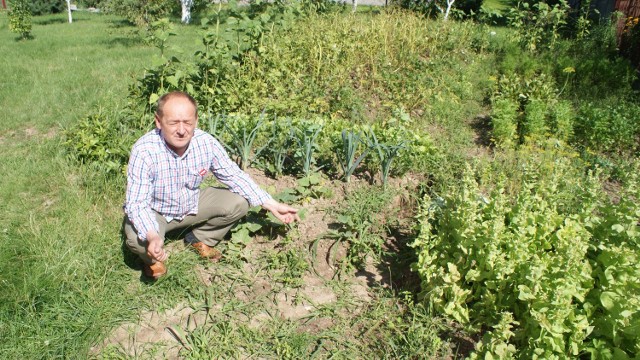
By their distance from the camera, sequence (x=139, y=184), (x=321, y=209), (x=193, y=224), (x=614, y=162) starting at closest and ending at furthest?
(x=139, y=184)
(x=193, y=224)
(x=321, y=209)
(x=614, y=162)

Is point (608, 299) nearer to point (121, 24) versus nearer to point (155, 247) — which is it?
Answer: point (155, 247)

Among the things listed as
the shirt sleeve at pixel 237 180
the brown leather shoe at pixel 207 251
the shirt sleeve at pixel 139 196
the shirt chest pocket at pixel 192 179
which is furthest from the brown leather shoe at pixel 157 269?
the shirt sleeve at pixel 237 180

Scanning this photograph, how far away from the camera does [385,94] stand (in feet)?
20.0

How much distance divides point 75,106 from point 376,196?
4.19m

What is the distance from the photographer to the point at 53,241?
3.34m

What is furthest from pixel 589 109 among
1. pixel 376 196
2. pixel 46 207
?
pixel 46 207

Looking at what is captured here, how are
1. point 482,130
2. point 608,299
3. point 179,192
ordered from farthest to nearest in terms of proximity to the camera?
point 482,130 → point 179,192 → point 608,299

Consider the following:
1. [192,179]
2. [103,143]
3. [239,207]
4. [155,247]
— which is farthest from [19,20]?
[155,247]

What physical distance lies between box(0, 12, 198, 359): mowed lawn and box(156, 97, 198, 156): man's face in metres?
0.94

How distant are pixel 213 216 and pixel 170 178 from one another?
0.43m

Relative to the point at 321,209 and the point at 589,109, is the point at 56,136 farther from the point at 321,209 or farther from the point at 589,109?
the point at 589,109

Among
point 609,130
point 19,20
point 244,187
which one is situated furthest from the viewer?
point 19,20

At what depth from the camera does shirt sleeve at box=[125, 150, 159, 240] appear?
287 centimetres

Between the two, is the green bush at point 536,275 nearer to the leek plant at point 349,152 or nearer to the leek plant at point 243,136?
the leek plant at point 349,152
